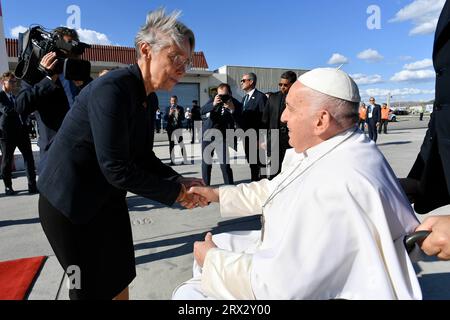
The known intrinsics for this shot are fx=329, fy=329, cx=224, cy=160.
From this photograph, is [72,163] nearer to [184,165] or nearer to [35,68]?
[35,68]

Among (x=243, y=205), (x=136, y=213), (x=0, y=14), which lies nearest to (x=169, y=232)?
(x=136, y=213)


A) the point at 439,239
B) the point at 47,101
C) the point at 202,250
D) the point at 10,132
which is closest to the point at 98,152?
the point at 202,250

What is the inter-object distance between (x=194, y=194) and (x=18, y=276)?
1953 millimetres

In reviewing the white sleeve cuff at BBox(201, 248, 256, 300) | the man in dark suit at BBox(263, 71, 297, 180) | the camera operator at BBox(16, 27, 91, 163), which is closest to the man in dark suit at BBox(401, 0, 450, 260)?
the white sleeve cuff at BBox(201, 248, 256, 300)

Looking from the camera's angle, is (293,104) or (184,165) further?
(184,165)

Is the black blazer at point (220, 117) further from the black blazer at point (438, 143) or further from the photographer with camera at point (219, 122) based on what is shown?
the black blazer at point (438, 143)

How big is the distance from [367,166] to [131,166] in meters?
1.08

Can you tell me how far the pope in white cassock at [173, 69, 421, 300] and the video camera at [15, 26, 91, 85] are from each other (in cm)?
191

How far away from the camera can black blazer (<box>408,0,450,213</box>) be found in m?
1.42

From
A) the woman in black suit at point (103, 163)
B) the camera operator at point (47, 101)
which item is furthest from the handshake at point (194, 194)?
the camera operator at point (47, 101)

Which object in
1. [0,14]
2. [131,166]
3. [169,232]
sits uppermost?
[0,14]

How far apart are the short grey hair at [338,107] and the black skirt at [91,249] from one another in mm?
1223

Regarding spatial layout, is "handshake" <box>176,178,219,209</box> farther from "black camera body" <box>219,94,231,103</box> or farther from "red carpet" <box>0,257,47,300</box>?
"black camera body" <box>219,94,231,103</box>
